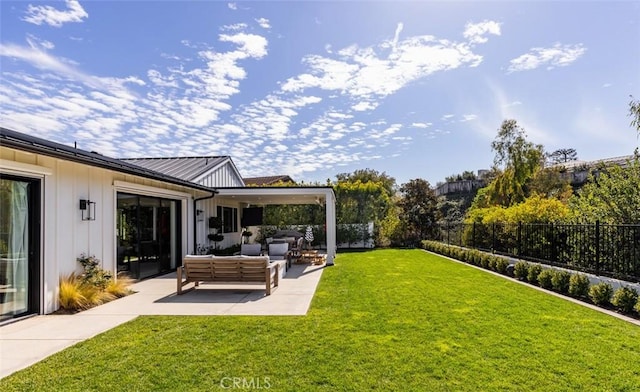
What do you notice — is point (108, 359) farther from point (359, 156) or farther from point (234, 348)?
point (359, 156)

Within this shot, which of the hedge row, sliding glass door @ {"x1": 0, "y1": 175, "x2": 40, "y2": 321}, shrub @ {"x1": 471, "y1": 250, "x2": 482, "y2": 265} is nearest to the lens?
sliding glass door @ {"x1": 0, "y1": 175, "x2": 40, "y2": 321}

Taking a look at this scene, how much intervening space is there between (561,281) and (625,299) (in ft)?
5.83

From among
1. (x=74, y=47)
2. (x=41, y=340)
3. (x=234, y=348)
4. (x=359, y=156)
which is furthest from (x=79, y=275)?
(x=359, y=156)

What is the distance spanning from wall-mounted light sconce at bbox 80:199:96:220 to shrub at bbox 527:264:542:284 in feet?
33.6

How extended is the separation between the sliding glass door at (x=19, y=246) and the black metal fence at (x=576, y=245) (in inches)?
421

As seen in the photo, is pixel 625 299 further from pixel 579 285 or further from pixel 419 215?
pixel 419 215

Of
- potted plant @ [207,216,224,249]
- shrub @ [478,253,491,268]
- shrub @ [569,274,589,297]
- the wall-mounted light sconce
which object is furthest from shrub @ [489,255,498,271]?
Result: the wall-mounted light sconce

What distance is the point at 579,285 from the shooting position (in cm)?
777

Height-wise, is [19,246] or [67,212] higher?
[67,212]

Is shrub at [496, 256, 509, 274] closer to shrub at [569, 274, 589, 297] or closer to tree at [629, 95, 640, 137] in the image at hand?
shrub at [569, 274, 589, 297]

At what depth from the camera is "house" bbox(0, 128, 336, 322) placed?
19.8 feet

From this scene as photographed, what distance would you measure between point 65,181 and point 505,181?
79.2ft

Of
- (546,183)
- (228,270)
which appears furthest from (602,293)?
(546,183)
